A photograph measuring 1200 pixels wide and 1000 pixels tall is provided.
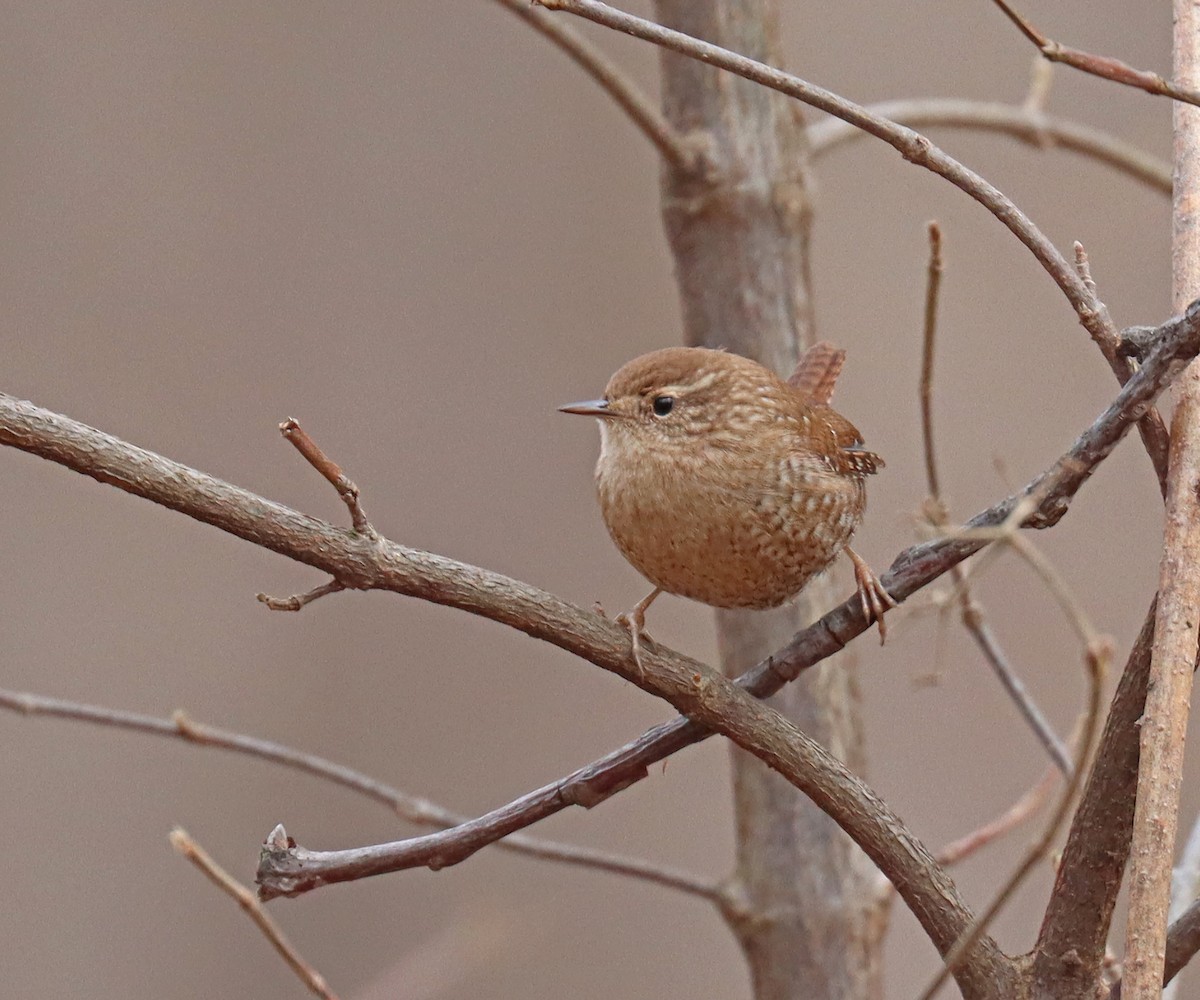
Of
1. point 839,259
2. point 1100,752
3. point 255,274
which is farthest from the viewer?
point 839,259

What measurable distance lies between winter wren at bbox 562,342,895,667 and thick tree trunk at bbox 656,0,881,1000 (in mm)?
225

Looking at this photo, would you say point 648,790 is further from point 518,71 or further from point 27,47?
point 27,47

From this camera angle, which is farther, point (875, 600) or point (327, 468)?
point (875, 600)

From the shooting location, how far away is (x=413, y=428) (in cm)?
403

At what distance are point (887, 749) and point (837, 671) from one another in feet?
6.38

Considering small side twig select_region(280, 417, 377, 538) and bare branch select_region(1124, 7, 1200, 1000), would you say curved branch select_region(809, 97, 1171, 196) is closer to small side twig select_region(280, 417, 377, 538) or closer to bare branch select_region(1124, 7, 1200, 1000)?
bare branch select_region(1124, 7, 1200, 1000)

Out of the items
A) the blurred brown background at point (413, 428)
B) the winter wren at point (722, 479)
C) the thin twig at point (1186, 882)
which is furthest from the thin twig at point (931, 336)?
the blurred brown background at point (413, 428)

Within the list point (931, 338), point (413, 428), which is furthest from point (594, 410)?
point (413, 428)

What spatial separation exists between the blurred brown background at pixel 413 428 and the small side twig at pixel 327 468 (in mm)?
2458

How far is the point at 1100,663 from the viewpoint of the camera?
109 centimetres

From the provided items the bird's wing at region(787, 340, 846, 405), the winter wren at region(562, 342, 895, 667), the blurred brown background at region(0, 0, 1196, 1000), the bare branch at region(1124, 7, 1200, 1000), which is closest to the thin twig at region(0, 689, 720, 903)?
the winter wren at region(562, 342, 895, 667)

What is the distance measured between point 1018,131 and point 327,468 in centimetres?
171

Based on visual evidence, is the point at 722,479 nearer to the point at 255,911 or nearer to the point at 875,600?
the point at 875,600

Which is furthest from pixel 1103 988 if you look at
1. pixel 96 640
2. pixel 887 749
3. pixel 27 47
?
pixel 27 47
